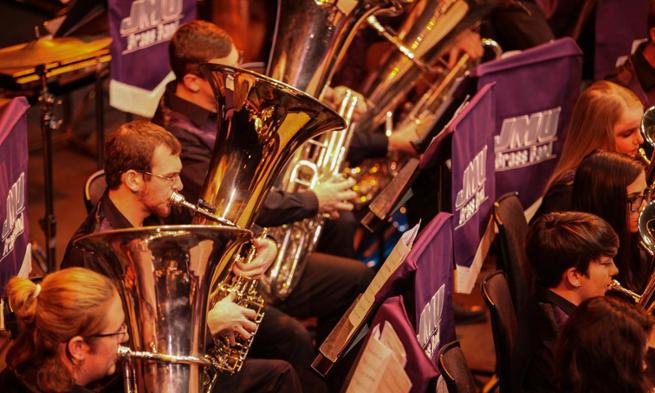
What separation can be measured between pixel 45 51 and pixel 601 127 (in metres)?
2.36

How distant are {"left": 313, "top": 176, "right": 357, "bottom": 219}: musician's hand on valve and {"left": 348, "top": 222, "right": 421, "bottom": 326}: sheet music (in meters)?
0.96

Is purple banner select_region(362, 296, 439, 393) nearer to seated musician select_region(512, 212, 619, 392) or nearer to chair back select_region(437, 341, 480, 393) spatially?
chair back select_region(437, 341, 480, 393)

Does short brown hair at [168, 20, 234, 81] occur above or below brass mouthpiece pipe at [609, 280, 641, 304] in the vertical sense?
above

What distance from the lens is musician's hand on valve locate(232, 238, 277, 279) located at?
3.41 meters

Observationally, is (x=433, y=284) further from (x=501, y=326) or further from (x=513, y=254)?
(x=513, y=254)

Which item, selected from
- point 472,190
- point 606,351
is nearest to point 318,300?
point 472,190

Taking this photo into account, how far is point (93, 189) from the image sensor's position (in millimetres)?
3645

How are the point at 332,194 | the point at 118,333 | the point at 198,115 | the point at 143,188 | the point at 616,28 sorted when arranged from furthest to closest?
the point at 616,28 < the point at 332,194 < the point at 198,115 < the point at 143,188 < the point at 118,333

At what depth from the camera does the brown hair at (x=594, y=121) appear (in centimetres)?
421

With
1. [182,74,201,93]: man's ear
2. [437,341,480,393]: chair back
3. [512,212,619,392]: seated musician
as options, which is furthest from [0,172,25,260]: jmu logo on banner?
[512,212,619,392]: seated musician

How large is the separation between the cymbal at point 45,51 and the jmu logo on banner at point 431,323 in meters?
2.06

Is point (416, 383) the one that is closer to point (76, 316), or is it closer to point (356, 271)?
point (76, 316)

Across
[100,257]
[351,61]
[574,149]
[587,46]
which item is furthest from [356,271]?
[587,46]

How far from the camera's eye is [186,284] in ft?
8.93
